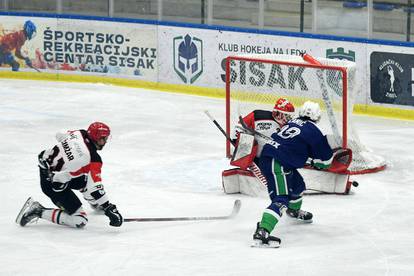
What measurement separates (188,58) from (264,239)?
8346 mm

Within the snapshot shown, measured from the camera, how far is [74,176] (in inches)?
358

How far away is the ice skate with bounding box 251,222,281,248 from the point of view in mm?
8695

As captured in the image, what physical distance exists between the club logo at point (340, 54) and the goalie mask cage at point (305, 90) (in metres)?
3.31

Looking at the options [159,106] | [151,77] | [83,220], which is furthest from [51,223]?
[151,77]

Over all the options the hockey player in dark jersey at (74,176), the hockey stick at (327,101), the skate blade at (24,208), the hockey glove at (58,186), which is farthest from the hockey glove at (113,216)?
the hockey stick at (327,101)

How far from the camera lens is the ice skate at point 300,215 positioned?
9.47m

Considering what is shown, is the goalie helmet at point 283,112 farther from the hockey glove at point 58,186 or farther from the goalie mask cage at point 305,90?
the hockey glove at point 58,186

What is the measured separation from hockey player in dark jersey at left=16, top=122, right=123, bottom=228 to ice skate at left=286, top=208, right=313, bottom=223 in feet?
4.88

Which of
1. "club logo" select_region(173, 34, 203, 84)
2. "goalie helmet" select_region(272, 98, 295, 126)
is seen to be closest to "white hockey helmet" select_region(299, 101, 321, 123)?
"goalie helmet" select_region(272, 98, 295, 126)

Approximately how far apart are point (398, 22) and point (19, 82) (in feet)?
21.0

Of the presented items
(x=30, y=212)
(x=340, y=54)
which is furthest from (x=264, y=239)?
(x=340, y=54)

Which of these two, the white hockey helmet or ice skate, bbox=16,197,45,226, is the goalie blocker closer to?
the white hockey helmet

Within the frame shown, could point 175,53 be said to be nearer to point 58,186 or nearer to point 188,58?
point 188,58

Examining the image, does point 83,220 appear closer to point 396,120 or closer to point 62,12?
point 396,120
